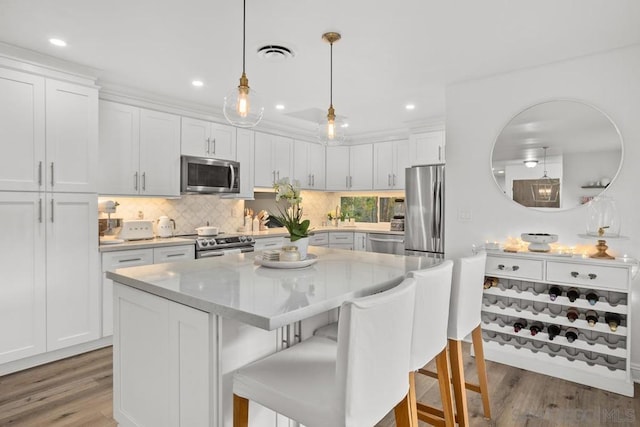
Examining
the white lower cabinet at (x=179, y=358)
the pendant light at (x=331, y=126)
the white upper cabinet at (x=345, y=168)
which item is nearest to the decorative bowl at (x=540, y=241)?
the pendant light at (x=331, y=126)

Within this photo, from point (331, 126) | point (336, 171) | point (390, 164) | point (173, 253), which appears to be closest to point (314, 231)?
point (336, 171)

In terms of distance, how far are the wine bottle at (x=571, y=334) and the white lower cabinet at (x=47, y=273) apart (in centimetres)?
389

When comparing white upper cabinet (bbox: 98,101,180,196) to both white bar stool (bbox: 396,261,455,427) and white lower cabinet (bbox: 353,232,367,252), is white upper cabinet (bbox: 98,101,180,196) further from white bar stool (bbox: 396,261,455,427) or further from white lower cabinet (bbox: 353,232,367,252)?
white bar stool (bbox: 396,261,455,427)

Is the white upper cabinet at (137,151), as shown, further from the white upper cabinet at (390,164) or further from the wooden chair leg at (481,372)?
the wooden chair leg at (481,372)

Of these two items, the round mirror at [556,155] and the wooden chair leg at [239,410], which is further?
the round mirror at [556,155]

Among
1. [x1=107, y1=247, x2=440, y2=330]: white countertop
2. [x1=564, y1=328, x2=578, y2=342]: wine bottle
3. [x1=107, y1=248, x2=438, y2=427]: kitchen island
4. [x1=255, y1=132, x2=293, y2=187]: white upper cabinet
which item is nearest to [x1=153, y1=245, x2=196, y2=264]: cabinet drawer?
[x1=255, y1=132, x2=293, y2=187]: white upper cabinet

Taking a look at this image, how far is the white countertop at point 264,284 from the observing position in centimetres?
127

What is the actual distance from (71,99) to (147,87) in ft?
2.38

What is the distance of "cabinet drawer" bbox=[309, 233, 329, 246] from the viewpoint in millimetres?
5400

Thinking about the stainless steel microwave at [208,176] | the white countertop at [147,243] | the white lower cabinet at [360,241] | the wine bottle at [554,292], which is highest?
the stainless steel microwave at [208,176]

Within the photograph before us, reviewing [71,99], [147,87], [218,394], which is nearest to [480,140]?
[218,394]

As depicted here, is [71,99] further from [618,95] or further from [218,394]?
[618,95]

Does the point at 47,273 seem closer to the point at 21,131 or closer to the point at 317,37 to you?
the point at 21,131

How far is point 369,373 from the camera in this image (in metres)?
1.17
